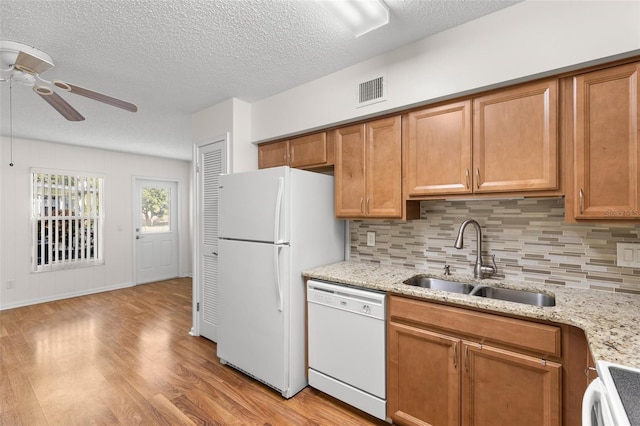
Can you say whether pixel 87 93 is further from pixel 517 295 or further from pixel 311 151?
pixel 517 295

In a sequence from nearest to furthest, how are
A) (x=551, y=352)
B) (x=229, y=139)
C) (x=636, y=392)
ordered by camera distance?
(x=636, y=392) < (x=551, y=352) < (x=229, y=139)

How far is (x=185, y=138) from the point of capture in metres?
4.52

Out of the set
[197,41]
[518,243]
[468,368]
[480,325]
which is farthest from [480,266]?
[197,41]

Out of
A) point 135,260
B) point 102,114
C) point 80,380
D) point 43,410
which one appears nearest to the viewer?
point 43,410

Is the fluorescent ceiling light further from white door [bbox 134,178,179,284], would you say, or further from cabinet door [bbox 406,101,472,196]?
white door [bbox 134,178,179,284]

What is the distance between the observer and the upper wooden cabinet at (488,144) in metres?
1.64

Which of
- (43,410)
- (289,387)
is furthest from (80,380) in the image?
(289,387)

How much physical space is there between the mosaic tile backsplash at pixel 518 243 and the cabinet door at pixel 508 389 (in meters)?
0.68

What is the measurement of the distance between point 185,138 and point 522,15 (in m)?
4.20

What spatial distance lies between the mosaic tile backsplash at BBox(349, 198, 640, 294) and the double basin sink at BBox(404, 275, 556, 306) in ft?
0.48

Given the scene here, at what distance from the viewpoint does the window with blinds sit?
15.0 ft

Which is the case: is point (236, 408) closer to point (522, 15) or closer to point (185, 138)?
point (522, 15)

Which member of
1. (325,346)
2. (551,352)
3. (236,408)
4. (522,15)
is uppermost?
(522,15)

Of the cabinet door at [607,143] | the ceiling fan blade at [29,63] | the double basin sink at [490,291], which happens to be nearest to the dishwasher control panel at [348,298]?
the double basin sink at [490,291]
